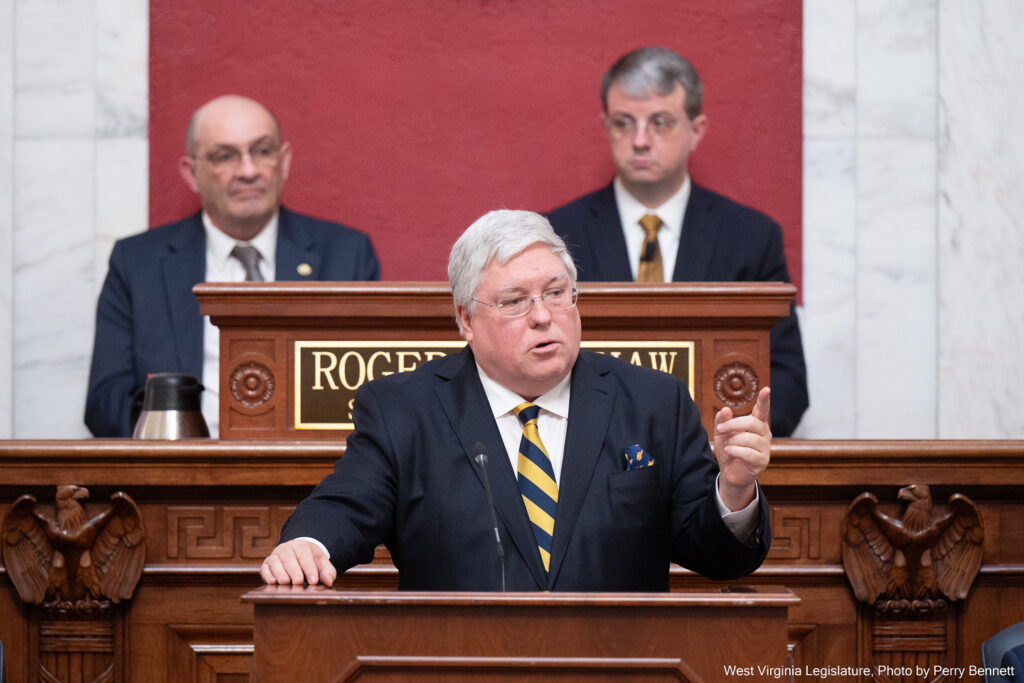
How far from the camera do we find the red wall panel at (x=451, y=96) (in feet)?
16.3

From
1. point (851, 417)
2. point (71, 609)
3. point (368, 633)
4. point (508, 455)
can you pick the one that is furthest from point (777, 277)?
point (368, 633)

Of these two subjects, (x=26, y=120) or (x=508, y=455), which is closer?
(x=508, y=455)

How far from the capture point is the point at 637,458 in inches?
88.4

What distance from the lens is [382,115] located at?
501 cm

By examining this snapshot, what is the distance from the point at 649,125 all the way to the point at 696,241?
1.66 feet

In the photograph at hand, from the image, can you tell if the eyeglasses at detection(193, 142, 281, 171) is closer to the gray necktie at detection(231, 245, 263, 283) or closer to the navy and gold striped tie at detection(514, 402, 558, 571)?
the gray necktie at detection(231, 245, 263, 283)

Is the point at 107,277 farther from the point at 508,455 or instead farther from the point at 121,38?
the point at 508,455

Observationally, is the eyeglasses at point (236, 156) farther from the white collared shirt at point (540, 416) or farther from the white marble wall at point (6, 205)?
the white collared shirt at point (540, 416)

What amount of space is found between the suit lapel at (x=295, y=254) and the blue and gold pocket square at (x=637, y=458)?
2.69 m

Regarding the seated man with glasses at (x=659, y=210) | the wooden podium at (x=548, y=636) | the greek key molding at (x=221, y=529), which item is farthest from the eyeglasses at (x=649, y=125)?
the wooden podium at (x=548, y=636)

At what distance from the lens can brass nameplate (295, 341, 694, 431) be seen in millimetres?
3115

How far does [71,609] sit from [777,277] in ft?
9.26

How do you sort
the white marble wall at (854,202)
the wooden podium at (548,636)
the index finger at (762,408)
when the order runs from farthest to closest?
the white marble wall at (854,202) → the index finger at (762,408) → the wooden podium at (548,636)

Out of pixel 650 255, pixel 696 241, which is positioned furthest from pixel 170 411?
pixel 696 241
